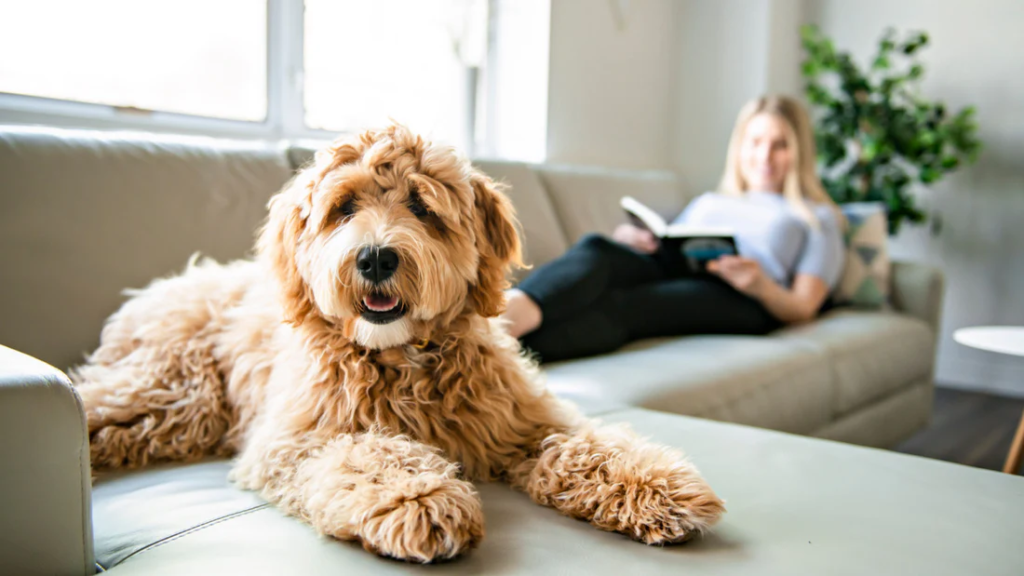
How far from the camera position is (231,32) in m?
2.84

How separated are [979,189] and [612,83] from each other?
220 cm

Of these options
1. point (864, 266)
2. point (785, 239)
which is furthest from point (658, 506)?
point (864, 266)

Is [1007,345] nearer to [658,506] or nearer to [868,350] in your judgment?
[868,350]

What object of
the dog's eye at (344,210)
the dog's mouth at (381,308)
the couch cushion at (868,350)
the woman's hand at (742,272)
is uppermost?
the dog's eye at (344,210)

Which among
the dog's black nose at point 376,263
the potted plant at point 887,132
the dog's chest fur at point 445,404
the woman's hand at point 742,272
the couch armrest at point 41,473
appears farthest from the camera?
the potted plant at point 887,132

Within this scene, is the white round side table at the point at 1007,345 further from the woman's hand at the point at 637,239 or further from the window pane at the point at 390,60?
the window pane at the point at 390,60

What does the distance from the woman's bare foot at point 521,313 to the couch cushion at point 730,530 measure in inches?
29.8

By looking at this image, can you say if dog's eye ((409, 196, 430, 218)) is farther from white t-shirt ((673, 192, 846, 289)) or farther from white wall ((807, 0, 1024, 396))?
white wall ((807, 0, 1024, 396))

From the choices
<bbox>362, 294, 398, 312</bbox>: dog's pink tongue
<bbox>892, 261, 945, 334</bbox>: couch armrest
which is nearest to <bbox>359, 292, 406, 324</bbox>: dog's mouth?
<bbox>362, 294, 398, 312</bbox>: dog's pink tongue

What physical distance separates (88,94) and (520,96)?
221cm

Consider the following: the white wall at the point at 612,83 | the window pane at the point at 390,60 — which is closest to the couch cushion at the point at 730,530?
the window pane at the point at 390,60

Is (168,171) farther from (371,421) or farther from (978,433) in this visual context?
(978,433)

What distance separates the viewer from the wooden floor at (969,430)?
330 centimetres

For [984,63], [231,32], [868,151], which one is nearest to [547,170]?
[231,32]
